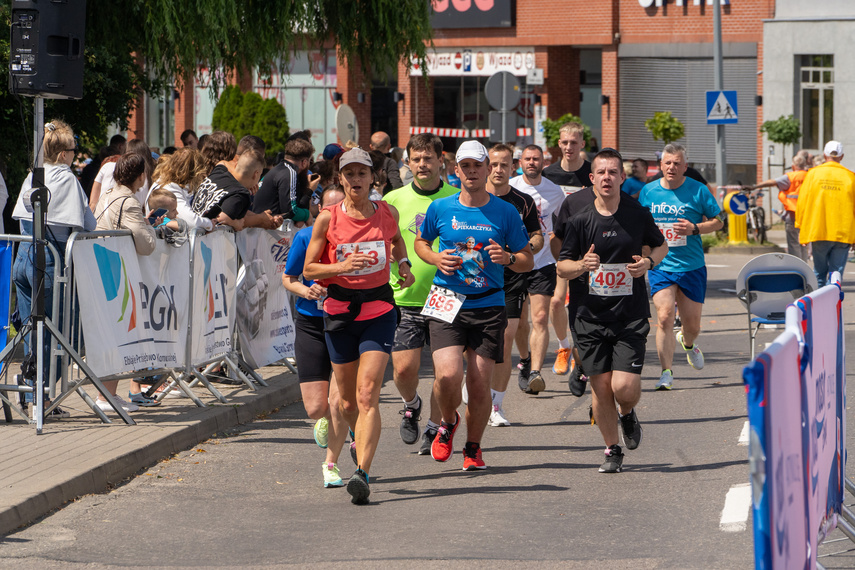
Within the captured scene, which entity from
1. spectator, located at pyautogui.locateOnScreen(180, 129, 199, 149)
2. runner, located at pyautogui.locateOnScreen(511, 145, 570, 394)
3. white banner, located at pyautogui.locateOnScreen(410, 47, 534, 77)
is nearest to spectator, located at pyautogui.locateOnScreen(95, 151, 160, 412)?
runner, located at pyautogui.locateOnScreen(511, 145, 570, 394)

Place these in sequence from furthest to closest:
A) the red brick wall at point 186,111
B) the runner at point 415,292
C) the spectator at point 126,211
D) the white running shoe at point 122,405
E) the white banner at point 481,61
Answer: the red brick wall at point 186,111
the white banner at point 481,61
the white running shoe at point 122,405
the spectator at point 126,211
the runner at point 415,292

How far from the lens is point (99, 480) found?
280 inches

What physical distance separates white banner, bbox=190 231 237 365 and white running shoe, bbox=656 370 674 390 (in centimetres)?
355

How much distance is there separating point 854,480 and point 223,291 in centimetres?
511

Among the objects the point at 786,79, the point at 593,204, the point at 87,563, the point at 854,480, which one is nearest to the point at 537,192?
the point at 593,204

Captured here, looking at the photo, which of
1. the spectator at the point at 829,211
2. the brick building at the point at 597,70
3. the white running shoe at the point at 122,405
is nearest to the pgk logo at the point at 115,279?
the white running shoe at the point at 122,405

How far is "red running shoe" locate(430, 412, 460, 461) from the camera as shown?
24.8 feet

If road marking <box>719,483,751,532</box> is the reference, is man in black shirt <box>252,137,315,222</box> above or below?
above

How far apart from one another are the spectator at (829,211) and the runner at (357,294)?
9.51 meters

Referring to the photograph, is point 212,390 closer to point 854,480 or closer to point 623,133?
point 854,480

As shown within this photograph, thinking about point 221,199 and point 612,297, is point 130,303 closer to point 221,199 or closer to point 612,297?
point 221,199

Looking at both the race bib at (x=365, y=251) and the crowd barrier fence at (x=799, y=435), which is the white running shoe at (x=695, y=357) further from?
the crowd barrier fence at (x=799, y=435)

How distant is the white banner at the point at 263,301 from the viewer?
10406 millimetres

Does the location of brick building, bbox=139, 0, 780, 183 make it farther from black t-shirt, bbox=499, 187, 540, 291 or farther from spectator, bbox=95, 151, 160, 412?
black t-shirt, bbox=499, 187, 540, 291
